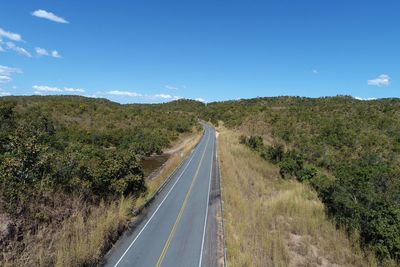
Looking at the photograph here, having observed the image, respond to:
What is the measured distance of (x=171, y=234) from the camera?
55.3ft

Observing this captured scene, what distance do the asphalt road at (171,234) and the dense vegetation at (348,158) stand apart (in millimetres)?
7835

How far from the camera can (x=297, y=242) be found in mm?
16422

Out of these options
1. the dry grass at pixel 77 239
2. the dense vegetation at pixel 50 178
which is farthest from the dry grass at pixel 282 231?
the dense vegetation at pixel 50 178

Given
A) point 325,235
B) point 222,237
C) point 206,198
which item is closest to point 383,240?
point 325,235

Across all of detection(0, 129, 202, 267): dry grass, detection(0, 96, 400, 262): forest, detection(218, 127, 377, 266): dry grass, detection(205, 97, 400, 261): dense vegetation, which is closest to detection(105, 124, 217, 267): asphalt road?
detection(0, 129, 202, 267): dry grass

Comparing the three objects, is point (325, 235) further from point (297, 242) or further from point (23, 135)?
point (23, 135)

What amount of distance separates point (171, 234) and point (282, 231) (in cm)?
631

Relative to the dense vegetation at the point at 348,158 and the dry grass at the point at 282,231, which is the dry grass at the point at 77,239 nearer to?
the dry grass at the point at 282,231

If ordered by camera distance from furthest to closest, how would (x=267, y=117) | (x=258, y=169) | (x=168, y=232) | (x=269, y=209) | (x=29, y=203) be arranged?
(x=267, y=117) → (x=258, y=169) → (x=269, y=209) → (x=168, y=232) → (x=29, y=203)

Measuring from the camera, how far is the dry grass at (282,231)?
47.0ft

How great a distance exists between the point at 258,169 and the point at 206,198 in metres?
12.1

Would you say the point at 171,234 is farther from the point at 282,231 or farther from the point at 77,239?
the point at 282,231

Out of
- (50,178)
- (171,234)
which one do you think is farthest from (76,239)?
(171,234)

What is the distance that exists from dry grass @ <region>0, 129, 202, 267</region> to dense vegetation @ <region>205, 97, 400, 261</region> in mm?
12505
